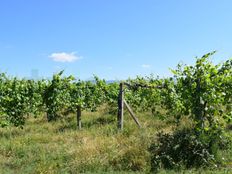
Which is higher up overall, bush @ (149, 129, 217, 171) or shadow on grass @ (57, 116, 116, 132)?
shadow on grass @ (57, 116, 116, 132)

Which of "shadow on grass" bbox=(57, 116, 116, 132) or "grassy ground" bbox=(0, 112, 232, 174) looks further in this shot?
"shadow on grass" bbox=(57, 116, 116, 132)

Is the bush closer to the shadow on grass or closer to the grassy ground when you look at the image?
the grassy ground

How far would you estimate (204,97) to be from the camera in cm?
694

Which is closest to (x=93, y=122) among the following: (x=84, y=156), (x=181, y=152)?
(x=84, y=156)

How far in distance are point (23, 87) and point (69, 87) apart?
2.19 metres

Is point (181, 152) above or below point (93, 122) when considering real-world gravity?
below

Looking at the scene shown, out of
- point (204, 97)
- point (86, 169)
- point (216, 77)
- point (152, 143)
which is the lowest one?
point (86, 169)

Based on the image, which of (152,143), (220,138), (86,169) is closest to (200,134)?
(220,138)

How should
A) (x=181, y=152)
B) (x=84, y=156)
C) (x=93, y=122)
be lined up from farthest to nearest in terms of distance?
1. (x=93, y=122)
2. (x=84, y=156)
3. (x=181, y=152)

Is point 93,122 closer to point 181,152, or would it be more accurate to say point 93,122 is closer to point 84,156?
point 84,156

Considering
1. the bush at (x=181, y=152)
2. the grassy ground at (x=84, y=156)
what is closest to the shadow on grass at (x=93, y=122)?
the grassy ground at (x=84, y=156)

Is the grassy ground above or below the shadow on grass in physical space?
below

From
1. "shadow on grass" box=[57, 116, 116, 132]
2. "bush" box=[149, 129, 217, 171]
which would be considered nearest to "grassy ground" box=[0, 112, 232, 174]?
"bush" box=[149, 129, 217, 171]

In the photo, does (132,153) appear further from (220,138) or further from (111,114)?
(111,114)
